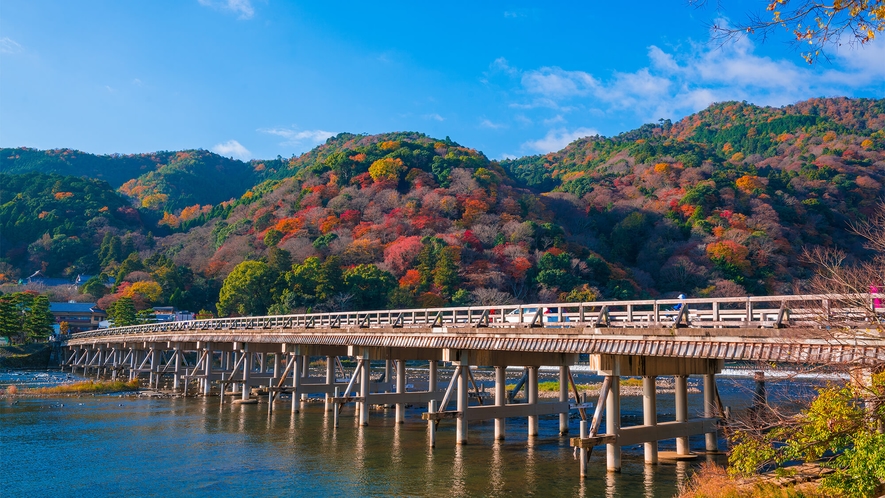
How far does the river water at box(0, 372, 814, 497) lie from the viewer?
17500 mm

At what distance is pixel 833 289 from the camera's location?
13.1m

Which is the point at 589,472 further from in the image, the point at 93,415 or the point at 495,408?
the point at 93,415

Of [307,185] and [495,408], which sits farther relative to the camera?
[307,185]

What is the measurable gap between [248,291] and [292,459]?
50980 mm

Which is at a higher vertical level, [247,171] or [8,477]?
[247,171]

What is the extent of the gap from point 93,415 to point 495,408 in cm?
2190

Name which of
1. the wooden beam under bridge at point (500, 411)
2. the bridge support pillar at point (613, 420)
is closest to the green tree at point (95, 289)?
the wooden beam under bridge at point (500, 411)

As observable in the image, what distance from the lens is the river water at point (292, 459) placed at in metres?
17.5

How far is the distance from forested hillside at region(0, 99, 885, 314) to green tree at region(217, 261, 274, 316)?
0.19 m

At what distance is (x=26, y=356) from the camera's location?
234 feet

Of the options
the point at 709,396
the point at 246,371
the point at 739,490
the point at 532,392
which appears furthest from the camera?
the point at 246,371

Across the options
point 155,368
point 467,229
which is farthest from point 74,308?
point 467,229

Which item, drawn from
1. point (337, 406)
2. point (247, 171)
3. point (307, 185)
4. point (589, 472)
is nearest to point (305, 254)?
point (307, 185)

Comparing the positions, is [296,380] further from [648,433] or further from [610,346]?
[610,346]
